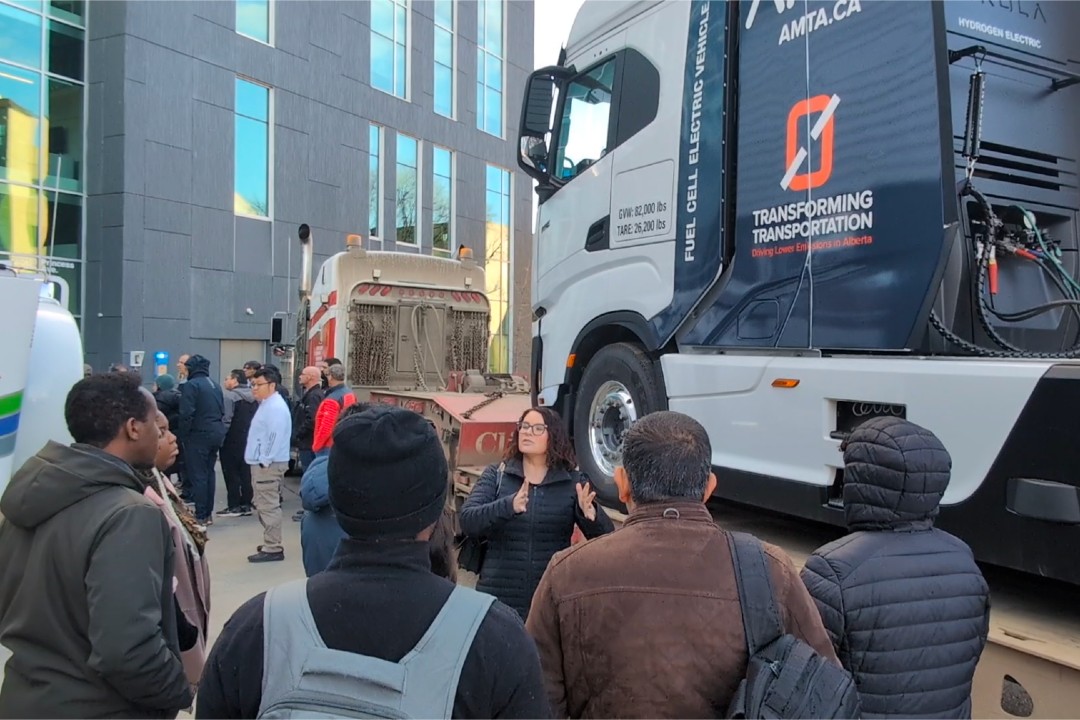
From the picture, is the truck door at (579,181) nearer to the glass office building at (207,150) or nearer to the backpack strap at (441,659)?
the backpack strap at (441,659)

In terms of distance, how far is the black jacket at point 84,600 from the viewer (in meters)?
2.08

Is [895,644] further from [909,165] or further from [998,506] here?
[909,165]

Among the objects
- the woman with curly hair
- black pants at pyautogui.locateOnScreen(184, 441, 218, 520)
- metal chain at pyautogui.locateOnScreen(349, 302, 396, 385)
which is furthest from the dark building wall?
the woman with curly hair

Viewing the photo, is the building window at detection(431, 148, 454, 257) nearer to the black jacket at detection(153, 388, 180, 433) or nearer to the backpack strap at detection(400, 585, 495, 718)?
the black jacket at detection(153, 388, 180, 433)

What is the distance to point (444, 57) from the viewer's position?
2433 cm

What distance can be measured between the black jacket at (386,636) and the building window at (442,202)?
22.8 metres

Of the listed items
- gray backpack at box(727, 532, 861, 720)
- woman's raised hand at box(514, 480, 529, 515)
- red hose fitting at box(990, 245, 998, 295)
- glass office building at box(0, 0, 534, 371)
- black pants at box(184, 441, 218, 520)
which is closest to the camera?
gray backpack at box(727, 532, 861, 720)

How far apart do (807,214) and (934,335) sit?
0.83 m

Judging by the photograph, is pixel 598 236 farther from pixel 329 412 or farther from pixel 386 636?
pixel 386 636

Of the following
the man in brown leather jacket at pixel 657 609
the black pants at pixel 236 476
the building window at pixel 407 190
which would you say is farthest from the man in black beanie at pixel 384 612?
the building window at pixel 407 190

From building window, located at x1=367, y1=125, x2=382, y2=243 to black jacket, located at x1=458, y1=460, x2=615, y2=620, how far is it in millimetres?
18946

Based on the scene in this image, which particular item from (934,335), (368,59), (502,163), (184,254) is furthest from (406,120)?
(934,335)

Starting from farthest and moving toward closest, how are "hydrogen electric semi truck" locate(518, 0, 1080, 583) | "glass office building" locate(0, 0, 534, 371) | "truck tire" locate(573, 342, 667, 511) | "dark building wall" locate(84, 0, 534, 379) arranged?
1. "dark building wall" locate(84, 0, 534, 379)
2. "glass office building" locate(0, 0, 534, 371)
3. "truck tire" locate(573, 342, 667, 511)
4. "hydrogen electric semi truck" locate(518, 0, 1080, 583)

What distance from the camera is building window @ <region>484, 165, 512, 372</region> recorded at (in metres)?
26.4
